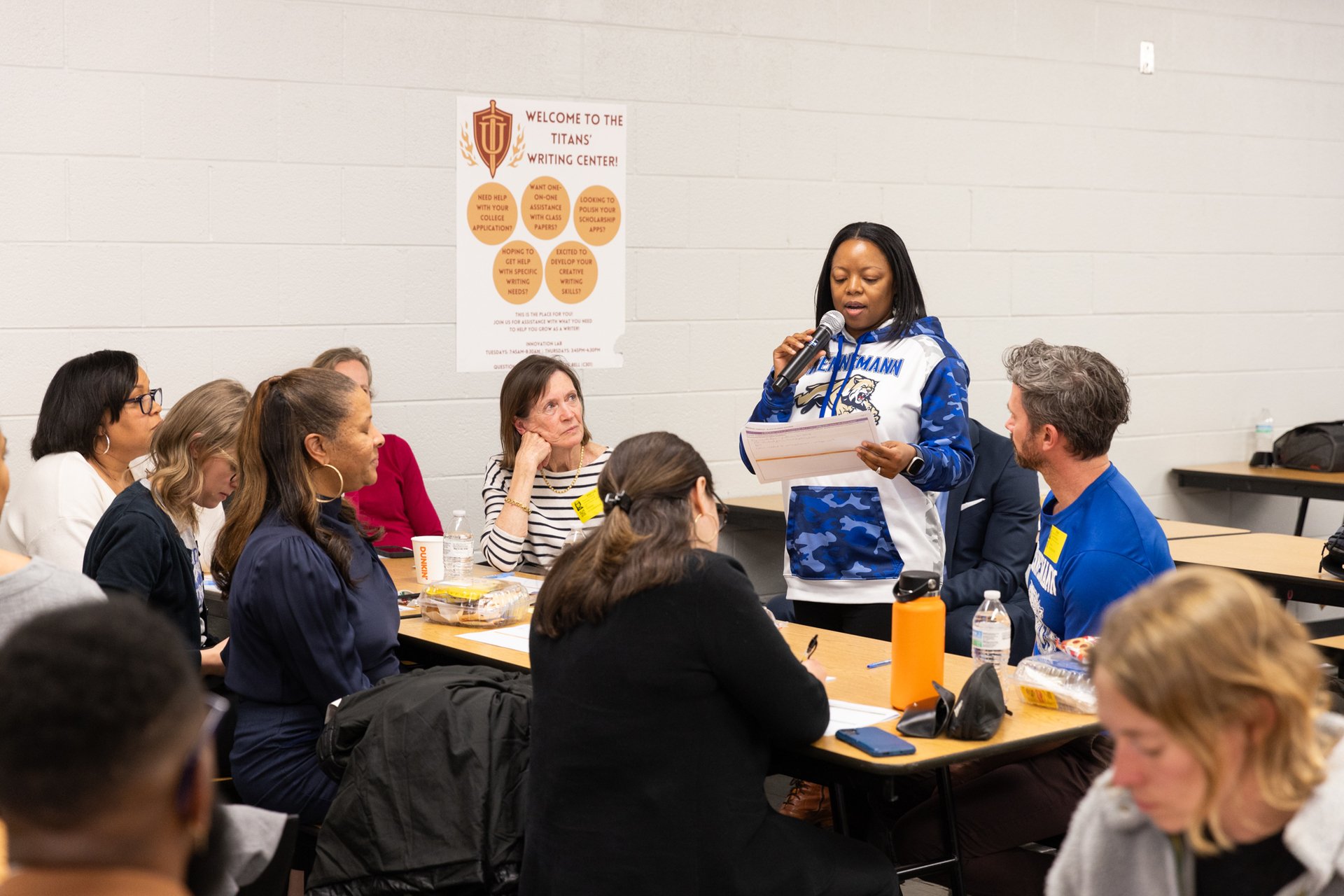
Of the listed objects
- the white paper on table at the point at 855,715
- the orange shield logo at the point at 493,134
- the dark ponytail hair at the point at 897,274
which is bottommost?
the white paper on table at the point at 855,715

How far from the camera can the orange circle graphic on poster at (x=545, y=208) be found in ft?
14.5

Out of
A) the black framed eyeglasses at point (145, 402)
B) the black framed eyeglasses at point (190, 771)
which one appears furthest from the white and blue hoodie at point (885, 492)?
the black framed eyeglasses at point (190, 771)

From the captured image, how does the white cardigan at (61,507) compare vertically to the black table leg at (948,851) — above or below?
above

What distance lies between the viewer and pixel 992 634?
7.59 ft

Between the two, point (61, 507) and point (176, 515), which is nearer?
point (176, 515)

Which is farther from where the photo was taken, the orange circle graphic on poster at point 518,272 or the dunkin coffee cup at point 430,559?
the orange circle graphic on poster at point 518,272

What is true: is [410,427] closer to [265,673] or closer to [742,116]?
[742,116]

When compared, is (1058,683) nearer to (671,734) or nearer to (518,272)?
(671,734)

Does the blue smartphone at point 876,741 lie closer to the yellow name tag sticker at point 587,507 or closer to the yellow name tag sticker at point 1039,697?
the yellow name tag sticker at point 1039,697

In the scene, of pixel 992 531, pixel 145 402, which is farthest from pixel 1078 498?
pixel 145 402

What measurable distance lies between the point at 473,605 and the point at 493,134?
2.01 meters

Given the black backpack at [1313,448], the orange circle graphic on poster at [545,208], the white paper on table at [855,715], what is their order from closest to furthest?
1. the white paper on table at [855,715]
2. the orange circle graphic on poster at [545,208]
3. the black backpack at [1313,448]

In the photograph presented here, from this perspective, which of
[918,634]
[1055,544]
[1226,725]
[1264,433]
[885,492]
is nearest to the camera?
[1226,725]

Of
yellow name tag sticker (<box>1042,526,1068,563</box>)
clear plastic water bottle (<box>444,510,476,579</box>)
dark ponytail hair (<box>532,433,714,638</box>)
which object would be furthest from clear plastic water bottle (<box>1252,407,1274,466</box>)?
dark ponytail hair (<box>532,433,714,638</box>)
